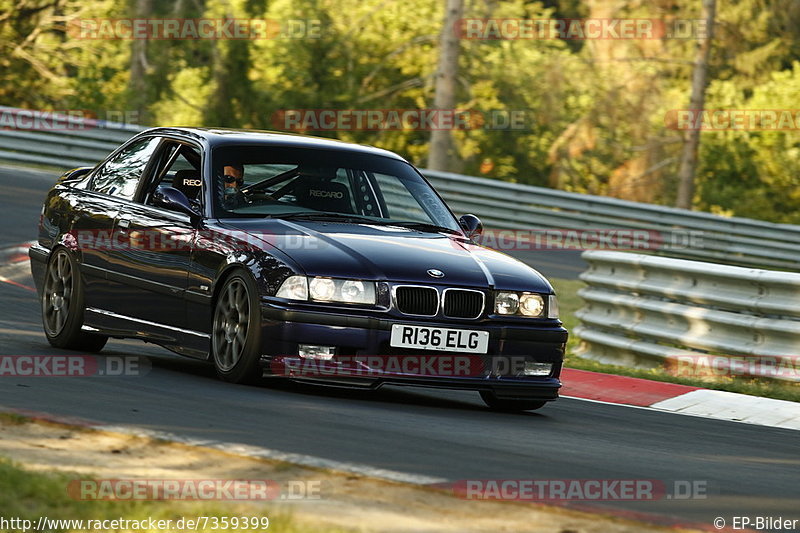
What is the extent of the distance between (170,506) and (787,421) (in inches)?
214

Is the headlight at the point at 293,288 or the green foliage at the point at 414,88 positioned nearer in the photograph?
the headlight at the point at 293,288

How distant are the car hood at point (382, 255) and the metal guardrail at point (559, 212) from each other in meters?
15.0

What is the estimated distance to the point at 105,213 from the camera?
9.49 metres

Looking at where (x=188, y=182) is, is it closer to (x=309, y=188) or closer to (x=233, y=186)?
(x=233, y=186)

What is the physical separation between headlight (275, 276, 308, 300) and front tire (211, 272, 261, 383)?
0.16m

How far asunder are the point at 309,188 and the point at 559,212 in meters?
15.3

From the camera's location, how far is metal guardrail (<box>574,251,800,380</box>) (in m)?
10.7

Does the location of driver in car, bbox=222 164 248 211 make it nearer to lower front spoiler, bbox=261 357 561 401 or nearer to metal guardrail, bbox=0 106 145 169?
lower front spoiler, bbox=261 357 561 401

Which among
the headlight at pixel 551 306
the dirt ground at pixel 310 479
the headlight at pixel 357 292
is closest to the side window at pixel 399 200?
the headlight at pixel 551 306

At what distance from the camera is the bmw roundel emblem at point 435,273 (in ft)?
25.9

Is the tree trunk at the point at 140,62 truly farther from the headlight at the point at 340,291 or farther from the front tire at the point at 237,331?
the headlight at the point at 340,291

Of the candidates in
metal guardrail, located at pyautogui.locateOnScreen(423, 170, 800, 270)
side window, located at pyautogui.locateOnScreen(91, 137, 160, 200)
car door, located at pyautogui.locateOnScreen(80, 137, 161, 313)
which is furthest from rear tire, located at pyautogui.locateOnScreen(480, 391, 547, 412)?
metal guardrail, located at pyautogui.locateOnScreen(423, 170, 800, 270)

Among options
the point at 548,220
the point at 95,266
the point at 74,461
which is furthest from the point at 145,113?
the point at 74,461

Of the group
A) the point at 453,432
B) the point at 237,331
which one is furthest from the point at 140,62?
the point at 453,432
